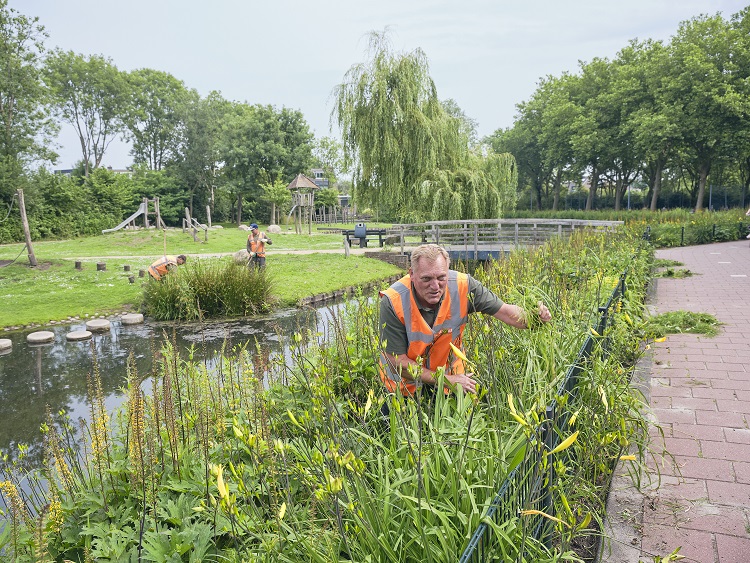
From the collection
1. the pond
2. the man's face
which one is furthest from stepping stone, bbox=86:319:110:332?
the man's face

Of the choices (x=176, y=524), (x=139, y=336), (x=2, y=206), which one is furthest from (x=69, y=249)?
(x=176, y=524)

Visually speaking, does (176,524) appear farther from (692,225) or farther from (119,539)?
(692,225)

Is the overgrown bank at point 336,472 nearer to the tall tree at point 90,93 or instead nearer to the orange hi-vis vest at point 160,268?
the orange hi-vis vest at point 160,268

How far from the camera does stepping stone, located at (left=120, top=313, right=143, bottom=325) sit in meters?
11.7

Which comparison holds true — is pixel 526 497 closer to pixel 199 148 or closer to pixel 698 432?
pixel 698 432

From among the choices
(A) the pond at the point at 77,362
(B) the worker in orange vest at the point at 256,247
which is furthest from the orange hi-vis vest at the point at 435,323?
(B) the worker in orange vest at the point at 256,247

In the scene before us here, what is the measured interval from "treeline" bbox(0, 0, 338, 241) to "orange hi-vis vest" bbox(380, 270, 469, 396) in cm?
3078

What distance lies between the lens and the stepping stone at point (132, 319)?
11695 mm

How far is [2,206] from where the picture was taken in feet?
91.5

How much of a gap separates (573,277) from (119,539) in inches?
228

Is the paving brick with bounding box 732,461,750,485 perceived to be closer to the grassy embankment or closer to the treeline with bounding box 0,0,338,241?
the grassy embankment

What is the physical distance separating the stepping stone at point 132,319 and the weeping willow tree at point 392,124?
39.1 ft

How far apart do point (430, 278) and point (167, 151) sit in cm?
5337

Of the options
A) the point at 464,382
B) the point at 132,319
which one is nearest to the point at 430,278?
the point at 464,382
